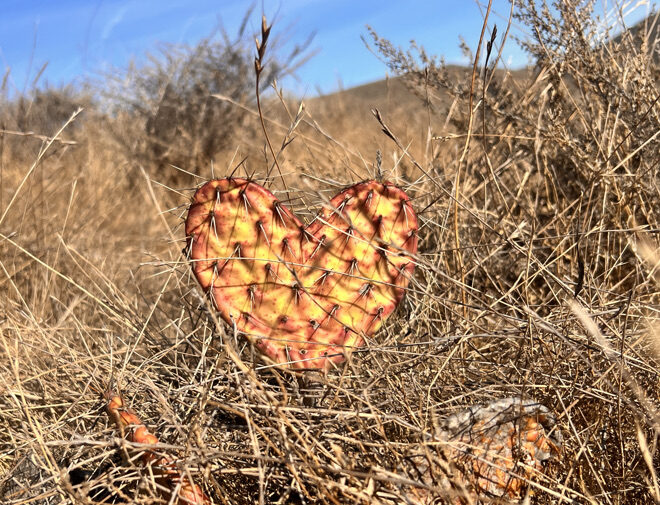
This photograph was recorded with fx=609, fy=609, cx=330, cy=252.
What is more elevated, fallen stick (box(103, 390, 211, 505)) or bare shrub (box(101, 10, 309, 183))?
bare shrub (box(101, 10, 309, 183))

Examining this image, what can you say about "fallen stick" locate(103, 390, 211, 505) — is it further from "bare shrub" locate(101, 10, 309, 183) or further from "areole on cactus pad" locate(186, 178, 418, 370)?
"bare shrub" locate(101, 10, 309, 183)

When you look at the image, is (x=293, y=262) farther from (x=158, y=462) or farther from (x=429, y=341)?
(x=158, y=462)

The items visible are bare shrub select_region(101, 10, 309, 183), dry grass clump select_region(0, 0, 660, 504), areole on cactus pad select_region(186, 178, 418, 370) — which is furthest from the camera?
bare shrub select_region(101, 10, 309, 183)

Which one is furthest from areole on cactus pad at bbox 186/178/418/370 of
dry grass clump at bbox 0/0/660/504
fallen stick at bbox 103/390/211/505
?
fallen stick at bbox 103/390/211/505

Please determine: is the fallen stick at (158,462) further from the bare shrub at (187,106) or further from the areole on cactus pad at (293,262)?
the bare shrub at (187,106)

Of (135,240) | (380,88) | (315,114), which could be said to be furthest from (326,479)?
(380,88)

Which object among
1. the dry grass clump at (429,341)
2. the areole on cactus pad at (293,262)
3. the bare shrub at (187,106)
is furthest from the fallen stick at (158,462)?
the bare shrub at (187,106)
